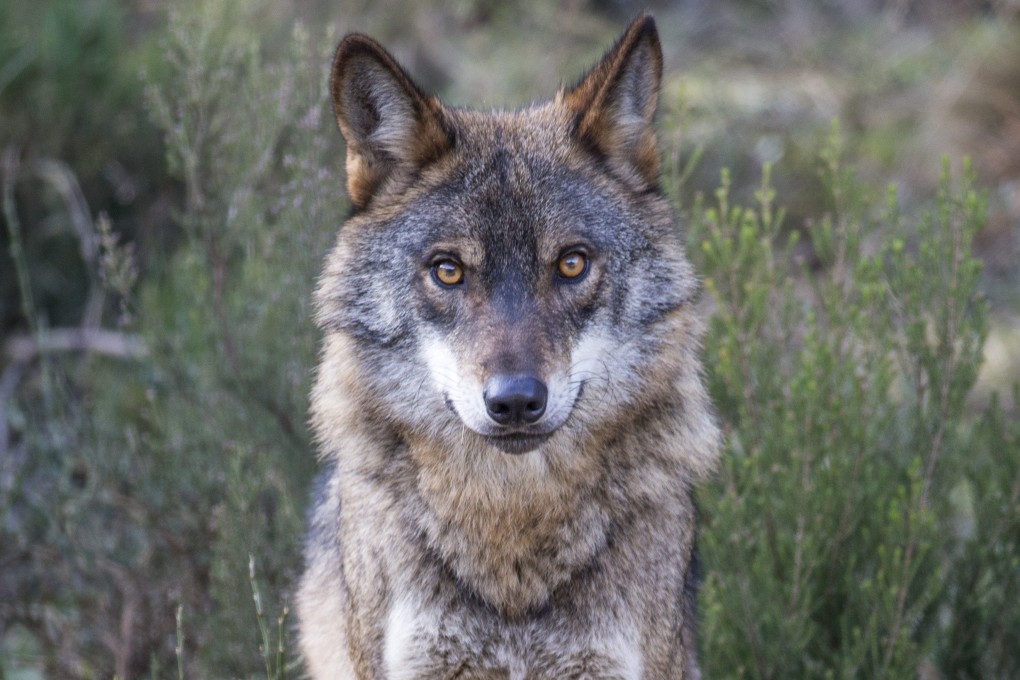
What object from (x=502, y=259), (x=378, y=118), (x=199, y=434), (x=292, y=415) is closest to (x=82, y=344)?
(x=199, y=434)

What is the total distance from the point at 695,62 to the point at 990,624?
29.0 feet

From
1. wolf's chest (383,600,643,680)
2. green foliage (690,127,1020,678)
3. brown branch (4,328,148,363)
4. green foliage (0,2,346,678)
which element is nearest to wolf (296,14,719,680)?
wolf's chest (383,600,643,680)

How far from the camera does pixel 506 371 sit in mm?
2898

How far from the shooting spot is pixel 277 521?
4773mm

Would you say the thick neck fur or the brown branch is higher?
the thick neck fur

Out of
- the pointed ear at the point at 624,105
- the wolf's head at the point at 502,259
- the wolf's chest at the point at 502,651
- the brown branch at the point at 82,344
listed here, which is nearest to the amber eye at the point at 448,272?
the wolf's head at the point at 502,259

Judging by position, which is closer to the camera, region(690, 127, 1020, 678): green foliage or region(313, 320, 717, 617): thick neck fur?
region(313, 320, 717, 617): thick neck fur

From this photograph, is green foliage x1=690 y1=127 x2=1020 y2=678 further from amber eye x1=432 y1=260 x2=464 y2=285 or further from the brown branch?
the brown branch

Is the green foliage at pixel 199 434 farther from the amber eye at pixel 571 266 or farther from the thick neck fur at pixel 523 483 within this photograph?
the amber eye at pixel 571 266

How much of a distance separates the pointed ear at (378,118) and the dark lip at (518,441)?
943 millimetres

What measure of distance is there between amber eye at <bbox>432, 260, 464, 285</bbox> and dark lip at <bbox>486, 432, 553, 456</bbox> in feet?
1.58

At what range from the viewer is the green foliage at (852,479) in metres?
3.93

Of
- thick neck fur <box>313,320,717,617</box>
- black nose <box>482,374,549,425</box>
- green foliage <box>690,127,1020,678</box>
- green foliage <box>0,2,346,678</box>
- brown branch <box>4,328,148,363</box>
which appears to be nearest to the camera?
black nose <box>482,374,549,425</box>

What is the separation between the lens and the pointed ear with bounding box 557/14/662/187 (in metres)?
3.33
